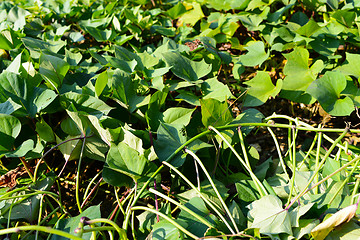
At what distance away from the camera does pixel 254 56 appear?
1.22 m

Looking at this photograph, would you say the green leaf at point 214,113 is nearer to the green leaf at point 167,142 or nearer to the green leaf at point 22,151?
the green leaf at point 167,142

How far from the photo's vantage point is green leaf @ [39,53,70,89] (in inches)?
37.9

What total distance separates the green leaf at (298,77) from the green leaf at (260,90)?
0.04m

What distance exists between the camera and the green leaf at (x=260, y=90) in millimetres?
1072

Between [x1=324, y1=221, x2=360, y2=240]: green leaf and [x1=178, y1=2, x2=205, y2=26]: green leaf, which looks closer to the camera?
[x1=324, y1=221, x2=360, y2=240]: green leaf

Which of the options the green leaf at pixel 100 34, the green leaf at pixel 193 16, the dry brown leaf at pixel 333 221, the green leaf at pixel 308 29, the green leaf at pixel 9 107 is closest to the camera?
the dry brown leaf at pixel 333 221

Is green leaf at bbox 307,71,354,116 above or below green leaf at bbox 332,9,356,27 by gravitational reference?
below

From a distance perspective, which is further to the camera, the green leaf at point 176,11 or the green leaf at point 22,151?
the green leaf at point 176,11

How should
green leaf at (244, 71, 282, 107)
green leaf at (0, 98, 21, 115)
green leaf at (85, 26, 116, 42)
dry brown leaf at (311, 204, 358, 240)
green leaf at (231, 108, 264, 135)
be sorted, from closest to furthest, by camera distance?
dry brown leaf at (311, 204, 358, 240) → green leaf at (0, 98, 21, 115) → green leaf at (231, 108, 264, 135) → green leaf at (244, 71, 282, 107) → green leaf at (85, 26, 116, 42)

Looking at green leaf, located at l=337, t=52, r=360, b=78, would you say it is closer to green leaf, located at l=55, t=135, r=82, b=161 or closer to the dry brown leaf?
the dry brown leaf

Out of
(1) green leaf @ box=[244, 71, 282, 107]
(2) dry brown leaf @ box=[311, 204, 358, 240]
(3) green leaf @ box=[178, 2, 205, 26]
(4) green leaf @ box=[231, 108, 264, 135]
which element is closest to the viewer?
(2) dry brown leaf @ box=[311, 204, 358, 240]

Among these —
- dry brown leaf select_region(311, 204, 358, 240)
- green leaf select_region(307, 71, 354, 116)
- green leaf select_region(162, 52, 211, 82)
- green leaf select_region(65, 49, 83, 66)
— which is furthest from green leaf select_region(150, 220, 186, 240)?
green leaf select_region(65, 49, 83, 66)

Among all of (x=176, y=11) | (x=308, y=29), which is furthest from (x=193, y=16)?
(x=308, y=29)

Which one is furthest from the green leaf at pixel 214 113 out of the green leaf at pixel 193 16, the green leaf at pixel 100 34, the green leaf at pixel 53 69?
the green leaf at pixel 193 16
